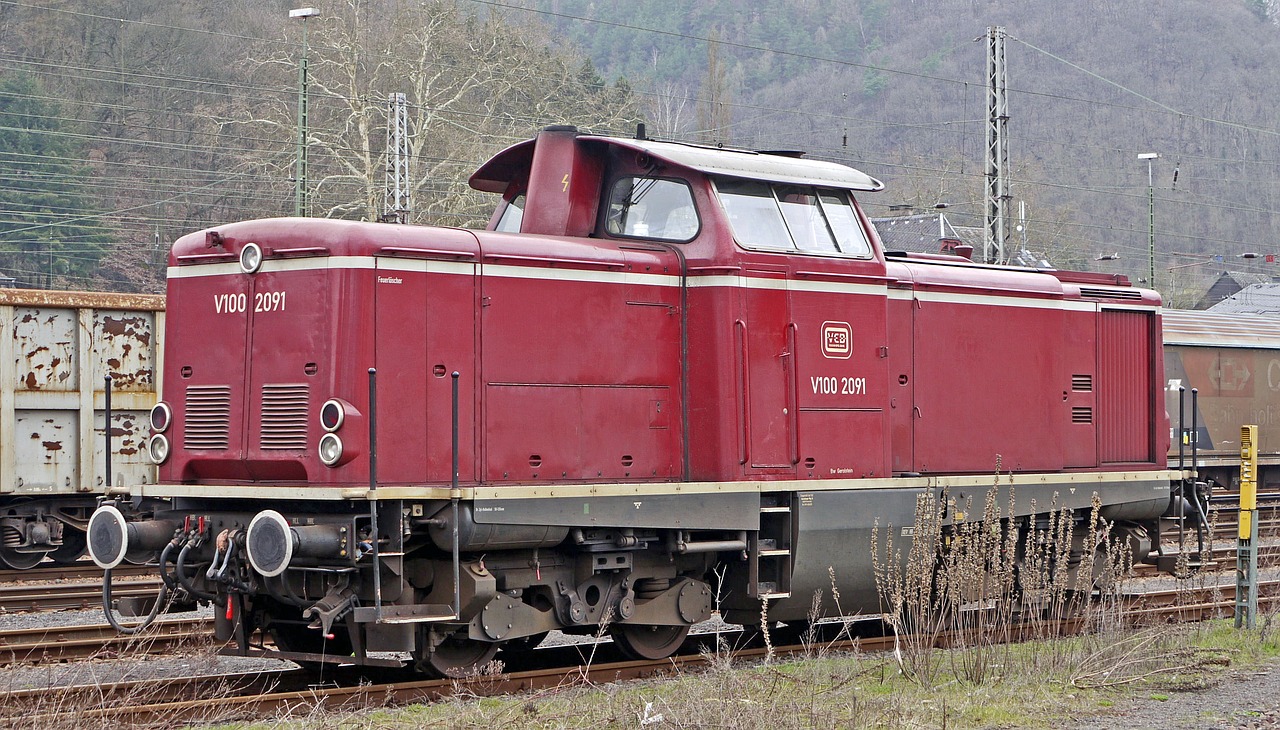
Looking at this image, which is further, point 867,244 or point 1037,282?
point 1037,282

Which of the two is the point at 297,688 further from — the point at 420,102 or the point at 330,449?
the point at 420,102

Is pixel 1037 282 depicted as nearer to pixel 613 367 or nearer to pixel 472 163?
pixel 613 367

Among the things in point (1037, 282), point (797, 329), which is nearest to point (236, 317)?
point (797, 329)

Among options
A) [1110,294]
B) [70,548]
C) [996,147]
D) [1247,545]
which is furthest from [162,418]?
[996,147]

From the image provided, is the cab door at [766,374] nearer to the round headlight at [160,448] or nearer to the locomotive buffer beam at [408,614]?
the locomotive buffer beam at [408,614]

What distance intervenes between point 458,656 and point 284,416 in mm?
1906

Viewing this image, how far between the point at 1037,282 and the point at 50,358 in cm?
1027

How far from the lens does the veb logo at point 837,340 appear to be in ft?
31.0

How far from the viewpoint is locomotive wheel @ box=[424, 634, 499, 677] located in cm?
818

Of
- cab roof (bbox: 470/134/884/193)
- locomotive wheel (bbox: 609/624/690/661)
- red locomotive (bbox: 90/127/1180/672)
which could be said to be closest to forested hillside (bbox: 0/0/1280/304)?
cab roof (bbox: 470/134/884/193)

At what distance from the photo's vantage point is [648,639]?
934cm

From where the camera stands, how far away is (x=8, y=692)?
714 centimetres

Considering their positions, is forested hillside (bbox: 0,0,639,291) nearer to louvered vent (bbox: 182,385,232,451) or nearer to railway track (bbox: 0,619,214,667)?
railway track (bbox: 0,619,214,667)

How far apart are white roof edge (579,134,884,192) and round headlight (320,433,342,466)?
2922 millimetres
